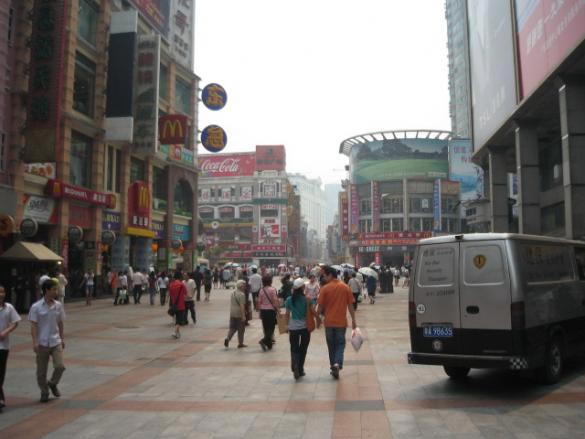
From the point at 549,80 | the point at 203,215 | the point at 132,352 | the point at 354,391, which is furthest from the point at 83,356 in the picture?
the point at 203,215

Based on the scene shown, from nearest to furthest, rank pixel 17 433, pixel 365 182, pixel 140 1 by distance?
pixel 17 433 → pixel 140 1 → pixel 365 182

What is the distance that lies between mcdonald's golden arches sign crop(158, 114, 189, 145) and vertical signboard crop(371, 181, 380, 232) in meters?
58.1

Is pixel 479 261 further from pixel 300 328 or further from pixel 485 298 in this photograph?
pixel 300 328

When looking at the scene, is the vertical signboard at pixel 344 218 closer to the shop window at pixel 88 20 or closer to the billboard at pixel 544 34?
the shop window at pixel 88 20

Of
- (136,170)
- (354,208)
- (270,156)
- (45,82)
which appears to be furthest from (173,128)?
(270,156)

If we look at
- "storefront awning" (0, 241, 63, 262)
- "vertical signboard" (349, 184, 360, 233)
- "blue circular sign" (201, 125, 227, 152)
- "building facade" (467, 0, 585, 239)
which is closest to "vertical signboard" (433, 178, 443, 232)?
"vertical signboard" (349, 184, 360, 233)

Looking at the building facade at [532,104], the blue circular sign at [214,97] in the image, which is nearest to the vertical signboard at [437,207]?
the building facade at [532,104]

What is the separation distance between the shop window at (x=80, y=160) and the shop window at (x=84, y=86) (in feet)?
4.87

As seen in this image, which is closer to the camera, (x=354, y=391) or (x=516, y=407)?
(x=516, y=407)

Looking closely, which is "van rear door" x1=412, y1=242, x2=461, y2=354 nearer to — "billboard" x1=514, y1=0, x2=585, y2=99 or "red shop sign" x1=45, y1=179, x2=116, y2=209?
"billboard" x1=514, y1=0, x2=585, y2=99

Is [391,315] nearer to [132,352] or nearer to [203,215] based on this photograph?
[132,352]

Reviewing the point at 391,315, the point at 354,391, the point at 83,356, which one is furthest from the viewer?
the point at 391,315

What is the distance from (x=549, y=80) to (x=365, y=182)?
238 ft

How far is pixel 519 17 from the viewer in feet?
79.8
